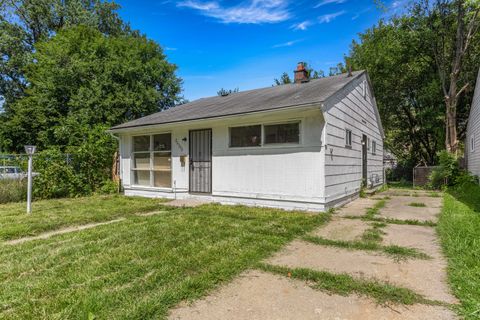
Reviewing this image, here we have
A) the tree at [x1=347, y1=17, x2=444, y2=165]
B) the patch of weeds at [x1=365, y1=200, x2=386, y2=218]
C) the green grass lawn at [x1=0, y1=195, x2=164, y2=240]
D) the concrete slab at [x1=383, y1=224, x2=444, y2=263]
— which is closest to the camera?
the concrete slab at [x1=383, y1=224, x2=444, y2=263]

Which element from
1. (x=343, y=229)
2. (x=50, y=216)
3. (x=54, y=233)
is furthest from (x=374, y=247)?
(x=50, y=216)

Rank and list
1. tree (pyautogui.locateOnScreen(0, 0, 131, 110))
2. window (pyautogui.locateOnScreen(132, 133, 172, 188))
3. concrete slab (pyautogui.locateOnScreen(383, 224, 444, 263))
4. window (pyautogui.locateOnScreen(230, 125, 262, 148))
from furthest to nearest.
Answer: tree (pyautogui.locateOnScreen(0, 0, 131, 110)) < window (pyautogui.locateOnScreen(132, 133, 172, 188)) < window (pyautogui.locateOnScreen(230, 125, 262, 148)) < concrete slab (pyautogui.locateOnScreen(383, 224, 444, 263))

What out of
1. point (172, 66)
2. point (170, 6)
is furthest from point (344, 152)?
point (172, 66)

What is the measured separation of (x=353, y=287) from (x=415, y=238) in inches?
91.1

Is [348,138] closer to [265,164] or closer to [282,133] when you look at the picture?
[282,133]

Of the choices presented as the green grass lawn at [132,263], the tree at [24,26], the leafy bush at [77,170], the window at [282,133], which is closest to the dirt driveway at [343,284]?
the green grass lawn at [132,263]

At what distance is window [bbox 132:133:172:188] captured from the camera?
29.7ft

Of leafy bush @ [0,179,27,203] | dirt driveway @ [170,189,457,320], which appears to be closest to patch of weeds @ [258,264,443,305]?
dirt driveway @ [170,189,457,320]

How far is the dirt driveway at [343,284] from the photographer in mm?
2211

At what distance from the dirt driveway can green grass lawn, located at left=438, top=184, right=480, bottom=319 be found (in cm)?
10

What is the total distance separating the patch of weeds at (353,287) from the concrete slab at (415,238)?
1211mm

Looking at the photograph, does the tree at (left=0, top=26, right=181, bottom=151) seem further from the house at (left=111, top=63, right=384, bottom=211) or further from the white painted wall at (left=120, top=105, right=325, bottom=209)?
the white painted wall at (left=120, top=105, right=325, bottom=209)

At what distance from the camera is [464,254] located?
3293mm

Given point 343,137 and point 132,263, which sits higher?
point 343,137
